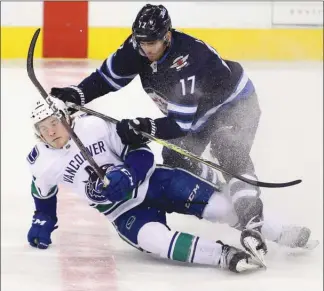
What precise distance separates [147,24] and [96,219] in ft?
2.17

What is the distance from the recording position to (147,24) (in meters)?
2.57

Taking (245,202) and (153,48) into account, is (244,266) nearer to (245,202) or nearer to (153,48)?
(245,202)

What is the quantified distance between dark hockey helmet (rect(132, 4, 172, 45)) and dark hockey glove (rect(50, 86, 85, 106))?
9.1 inches

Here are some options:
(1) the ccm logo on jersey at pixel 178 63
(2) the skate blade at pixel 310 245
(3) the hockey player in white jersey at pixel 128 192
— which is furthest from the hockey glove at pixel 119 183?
(2) the skate blade at pixel 310 245

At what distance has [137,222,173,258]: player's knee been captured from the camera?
2.53m

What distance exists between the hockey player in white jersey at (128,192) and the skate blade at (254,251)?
10mm

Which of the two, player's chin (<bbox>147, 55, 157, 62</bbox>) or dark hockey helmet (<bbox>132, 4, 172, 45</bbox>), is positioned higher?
dark hockey helmet (<bbox>132, 4, 172, 45</bbox>)

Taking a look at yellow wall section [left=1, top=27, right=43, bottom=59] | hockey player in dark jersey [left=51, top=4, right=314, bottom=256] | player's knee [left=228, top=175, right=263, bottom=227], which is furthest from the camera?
yellow wall section [left=1, top=27, right=43, bottom=59]

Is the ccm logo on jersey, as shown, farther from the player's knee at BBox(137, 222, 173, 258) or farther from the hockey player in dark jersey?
the player's knee at BBox(137, 222, 173, 258)

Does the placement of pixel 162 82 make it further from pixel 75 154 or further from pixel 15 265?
pixel 15 265

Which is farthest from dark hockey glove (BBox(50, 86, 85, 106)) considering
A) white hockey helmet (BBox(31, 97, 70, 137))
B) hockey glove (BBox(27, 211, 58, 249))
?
hockey glove (BBox(27, 211, 58, 249))

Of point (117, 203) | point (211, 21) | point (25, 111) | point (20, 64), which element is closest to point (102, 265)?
point (117, 203)

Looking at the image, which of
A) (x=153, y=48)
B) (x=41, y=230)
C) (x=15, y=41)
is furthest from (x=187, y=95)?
(x=15, y=41)

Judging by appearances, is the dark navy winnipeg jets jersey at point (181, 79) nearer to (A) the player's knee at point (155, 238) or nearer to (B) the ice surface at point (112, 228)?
(B) the ice surface at point (112, 228)
